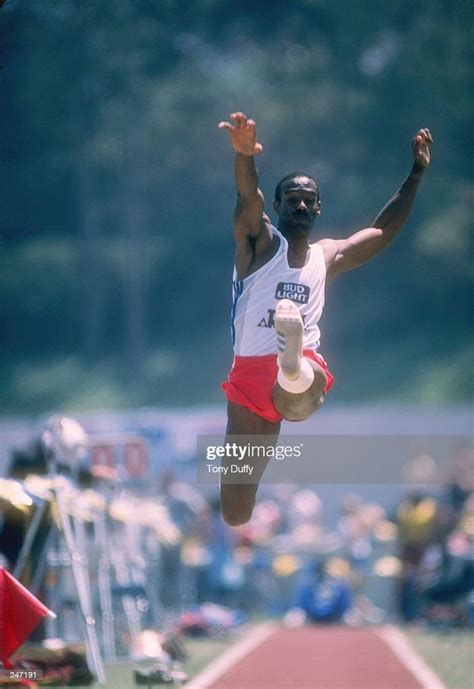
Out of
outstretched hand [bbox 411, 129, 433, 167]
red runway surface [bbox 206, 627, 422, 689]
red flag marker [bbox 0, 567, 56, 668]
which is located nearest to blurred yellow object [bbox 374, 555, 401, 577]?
red runway surface [bbox 206, 627, 422, 689]

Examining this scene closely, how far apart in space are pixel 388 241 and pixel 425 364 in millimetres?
17061

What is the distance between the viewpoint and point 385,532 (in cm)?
1449

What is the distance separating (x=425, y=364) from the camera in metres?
23.3

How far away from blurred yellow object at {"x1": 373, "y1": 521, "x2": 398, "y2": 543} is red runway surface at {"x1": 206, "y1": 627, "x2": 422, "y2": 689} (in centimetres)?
221

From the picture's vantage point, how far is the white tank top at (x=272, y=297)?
6.06 meters

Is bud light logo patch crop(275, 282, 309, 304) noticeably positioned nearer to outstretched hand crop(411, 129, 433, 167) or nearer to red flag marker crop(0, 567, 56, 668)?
outstretched hand crop(411, 129, 433, 167)

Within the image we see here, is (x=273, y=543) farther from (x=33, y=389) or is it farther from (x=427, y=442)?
(x=33, y=389)

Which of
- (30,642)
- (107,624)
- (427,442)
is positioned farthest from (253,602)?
(30,642)

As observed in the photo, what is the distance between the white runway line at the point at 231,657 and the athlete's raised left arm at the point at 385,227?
93.6 inches

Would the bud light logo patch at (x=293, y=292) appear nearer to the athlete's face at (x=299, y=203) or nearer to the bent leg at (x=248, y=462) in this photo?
the athlete's face at (x=299, y=203)

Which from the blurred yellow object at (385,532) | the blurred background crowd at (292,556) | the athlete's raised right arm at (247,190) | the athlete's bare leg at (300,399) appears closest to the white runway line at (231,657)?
the blurred background crowd at (292,556)

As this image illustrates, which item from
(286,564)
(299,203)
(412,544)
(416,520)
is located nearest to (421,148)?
(299,203)

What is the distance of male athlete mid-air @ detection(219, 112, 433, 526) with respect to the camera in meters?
5.86

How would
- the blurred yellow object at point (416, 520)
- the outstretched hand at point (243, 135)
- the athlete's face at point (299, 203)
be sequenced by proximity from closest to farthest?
the outstretched hand at point (243, 135) < the athlete's face at point (299, 203) < the blurred yellow object at point (416, 520)
